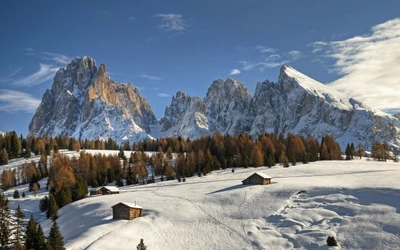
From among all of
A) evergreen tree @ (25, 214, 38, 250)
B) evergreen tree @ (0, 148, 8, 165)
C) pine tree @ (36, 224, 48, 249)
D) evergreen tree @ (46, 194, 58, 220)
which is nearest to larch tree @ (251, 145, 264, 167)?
evergreen tree @ (46, 194, 58, 220)

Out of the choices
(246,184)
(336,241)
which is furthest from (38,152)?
(336,241)

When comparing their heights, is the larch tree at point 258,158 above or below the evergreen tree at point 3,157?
below

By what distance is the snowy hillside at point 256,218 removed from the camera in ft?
148

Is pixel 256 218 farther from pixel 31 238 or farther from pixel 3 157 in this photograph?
pixel 3 157

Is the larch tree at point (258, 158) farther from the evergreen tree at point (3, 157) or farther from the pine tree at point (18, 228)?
the evergreen tree at point (3, 157)

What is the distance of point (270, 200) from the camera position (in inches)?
2312

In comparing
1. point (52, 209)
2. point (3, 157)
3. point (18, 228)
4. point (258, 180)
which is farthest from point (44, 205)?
point (3, 157)

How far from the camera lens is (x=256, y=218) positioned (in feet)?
174

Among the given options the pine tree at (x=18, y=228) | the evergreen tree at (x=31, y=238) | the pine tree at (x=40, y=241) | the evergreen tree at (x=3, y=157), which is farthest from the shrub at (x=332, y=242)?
the evergreen tree at (x=3, y=157)

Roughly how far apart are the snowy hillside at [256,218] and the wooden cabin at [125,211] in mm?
1456

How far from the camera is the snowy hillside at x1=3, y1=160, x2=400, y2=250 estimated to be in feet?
148

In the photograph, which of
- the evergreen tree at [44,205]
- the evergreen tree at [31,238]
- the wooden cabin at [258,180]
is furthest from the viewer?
the evergreen tree at [44,205]

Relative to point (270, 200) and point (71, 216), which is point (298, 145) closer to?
point (270, 200)

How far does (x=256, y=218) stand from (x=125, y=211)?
18447 millimetres
